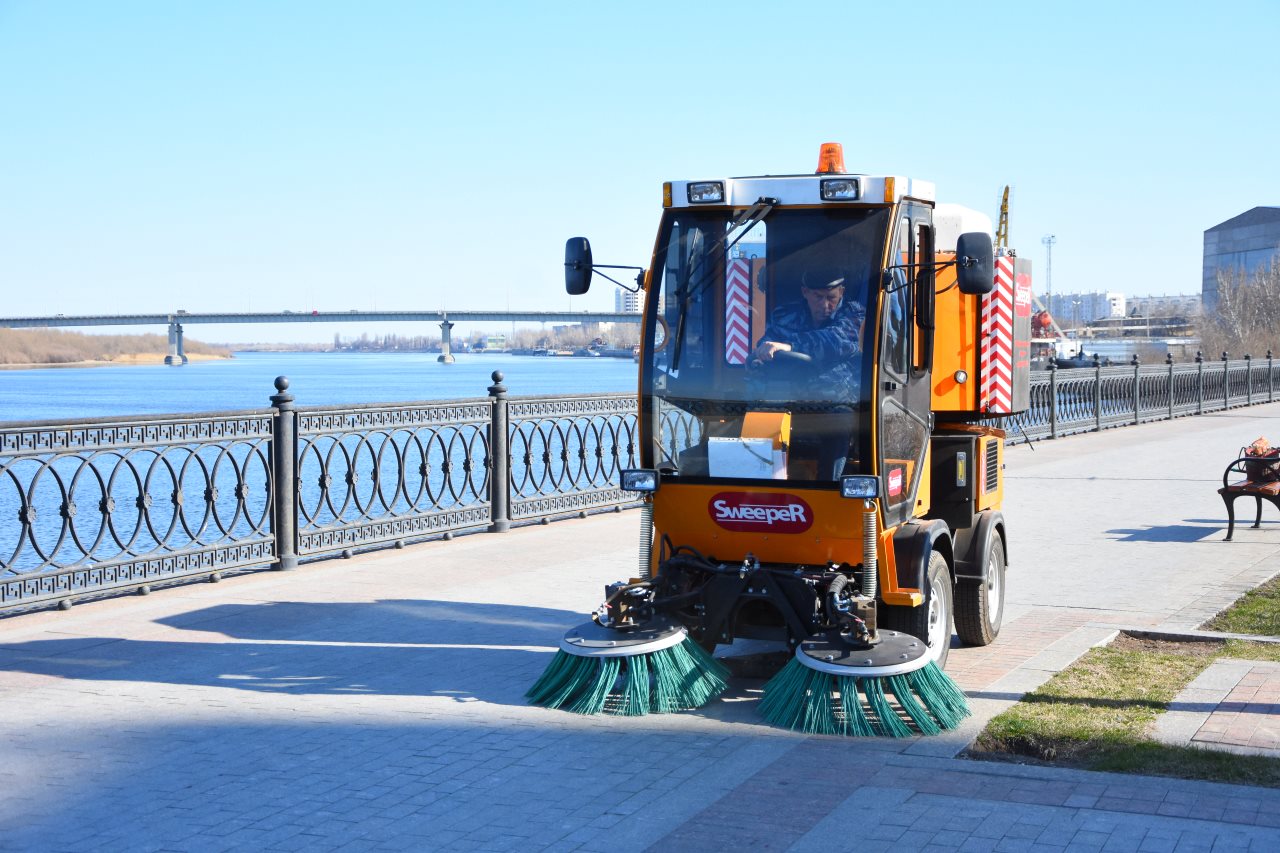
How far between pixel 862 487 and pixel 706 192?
181 centimetres

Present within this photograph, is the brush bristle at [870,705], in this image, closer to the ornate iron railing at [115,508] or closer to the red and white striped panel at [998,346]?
the red and white striped panel at [998,346]

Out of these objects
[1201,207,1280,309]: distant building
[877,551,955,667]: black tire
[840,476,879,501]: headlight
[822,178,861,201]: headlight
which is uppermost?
[1201,207,1280,309]: distant building

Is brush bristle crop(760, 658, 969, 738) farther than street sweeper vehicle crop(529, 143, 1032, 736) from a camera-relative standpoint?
No

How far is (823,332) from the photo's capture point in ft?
22.0

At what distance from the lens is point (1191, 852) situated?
15.0 ft

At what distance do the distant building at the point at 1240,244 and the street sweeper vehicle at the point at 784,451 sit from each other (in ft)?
309

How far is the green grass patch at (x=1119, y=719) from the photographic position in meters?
5.61

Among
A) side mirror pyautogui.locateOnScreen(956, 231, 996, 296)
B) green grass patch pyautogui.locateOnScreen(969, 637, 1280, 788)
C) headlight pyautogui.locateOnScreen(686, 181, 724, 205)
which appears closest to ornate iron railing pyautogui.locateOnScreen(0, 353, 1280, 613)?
headlight pyautogui.locateOnScreen(686, 181, 724, 205)

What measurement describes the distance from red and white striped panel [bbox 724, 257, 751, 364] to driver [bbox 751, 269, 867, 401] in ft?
0.35

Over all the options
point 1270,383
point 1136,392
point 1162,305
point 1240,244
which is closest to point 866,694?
point 1136,392

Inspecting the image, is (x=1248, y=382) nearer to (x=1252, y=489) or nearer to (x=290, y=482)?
(x=1252, y=489)

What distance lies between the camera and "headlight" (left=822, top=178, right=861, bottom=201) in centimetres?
667

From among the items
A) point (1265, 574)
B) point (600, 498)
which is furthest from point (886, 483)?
point (600, 498)

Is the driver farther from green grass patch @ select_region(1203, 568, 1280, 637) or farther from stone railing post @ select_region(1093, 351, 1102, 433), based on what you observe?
stone railing post @ select_region(1093, 351, 1102, 433)
